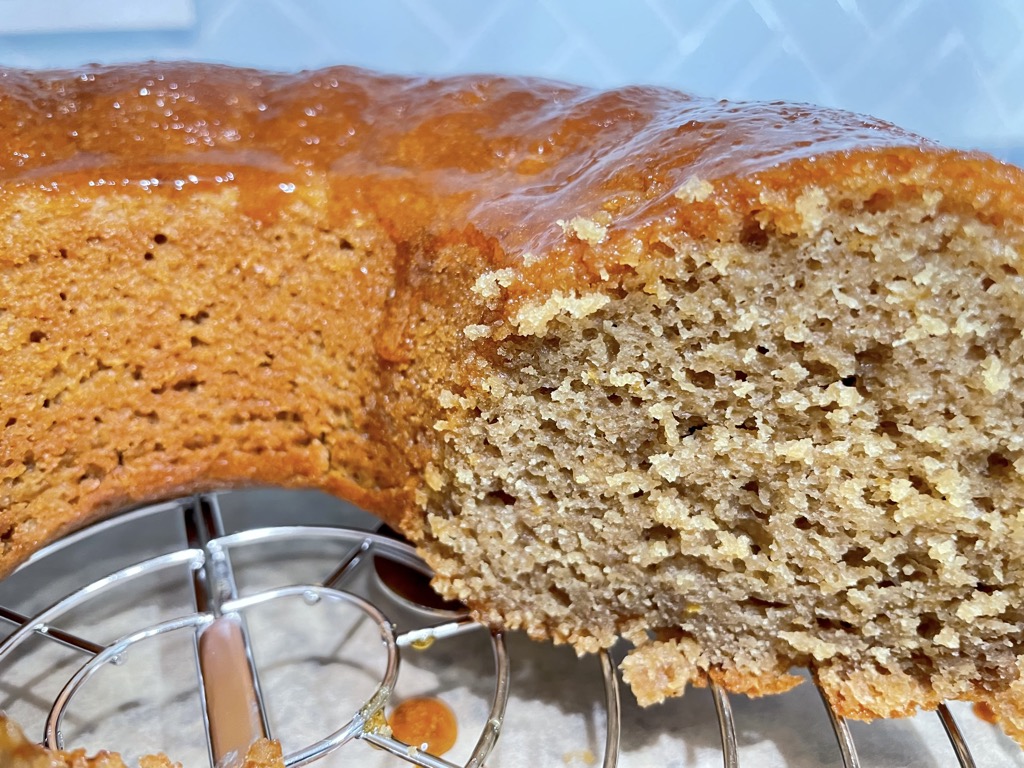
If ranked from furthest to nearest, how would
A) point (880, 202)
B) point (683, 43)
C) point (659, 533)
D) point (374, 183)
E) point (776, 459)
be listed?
point (683, 43) → point (374, 183) → point (659, 533) → point (776, 459) → point (880, 202)

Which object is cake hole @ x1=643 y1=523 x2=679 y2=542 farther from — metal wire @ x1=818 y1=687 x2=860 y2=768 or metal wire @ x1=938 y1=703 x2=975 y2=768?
metal wire @ x1=938 y1=703 x2=975 y2=768

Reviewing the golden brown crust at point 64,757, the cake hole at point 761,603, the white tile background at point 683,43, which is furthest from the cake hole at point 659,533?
the white tile background at point 683,43

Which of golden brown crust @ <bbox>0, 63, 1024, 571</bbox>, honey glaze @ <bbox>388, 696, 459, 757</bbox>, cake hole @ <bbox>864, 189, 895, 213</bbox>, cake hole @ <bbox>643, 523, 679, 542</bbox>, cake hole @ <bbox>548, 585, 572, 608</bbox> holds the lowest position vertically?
honey glaze @ <bbox>388, 696, 459, 757</bbox>

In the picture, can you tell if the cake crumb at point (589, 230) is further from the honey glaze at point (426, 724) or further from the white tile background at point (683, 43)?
the white tile background at point (683, 43)

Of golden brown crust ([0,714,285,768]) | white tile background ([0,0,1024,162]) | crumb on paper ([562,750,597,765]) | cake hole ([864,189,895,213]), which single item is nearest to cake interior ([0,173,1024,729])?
cake hole ([864,189,895,213])

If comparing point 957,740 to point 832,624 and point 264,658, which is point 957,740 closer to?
point 832,624

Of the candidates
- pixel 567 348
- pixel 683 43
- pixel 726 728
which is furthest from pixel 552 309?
pixel 683 43
